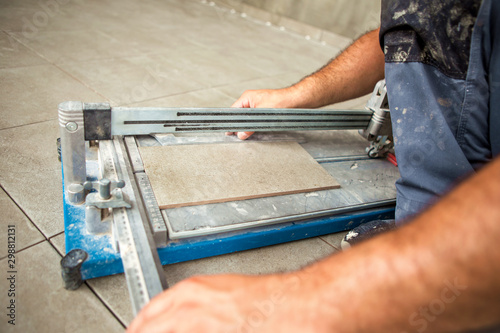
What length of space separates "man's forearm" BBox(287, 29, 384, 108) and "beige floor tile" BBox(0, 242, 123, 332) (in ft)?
3.90

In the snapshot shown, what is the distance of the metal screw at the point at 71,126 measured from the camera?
3.49 ft

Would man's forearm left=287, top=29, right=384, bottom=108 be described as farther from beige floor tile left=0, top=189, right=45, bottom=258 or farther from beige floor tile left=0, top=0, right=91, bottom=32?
beige floor tile left=0, top=0, right=91, bottom=32

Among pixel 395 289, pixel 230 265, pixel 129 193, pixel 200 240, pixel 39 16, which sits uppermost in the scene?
pixel 395 289

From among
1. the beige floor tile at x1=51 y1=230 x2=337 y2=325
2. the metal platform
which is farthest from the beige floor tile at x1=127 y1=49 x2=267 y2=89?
the beige floor tile at x1=51 y1=230 x2=337 y2=325

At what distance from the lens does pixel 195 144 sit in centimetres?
156

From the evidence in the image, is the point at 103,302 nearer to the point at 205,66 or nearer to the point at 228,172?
the point at 228,172

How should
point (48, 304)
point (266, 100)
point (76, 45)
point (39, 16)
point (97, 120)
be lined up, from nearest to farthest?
point (48, 304) → point (97, 120) → point (266, 100) → point (76, 45) → point (39, 16)

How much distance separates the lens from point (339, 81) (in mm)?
1758

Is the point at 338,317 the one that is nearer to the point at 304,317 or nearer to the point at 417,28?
the point at 304,317

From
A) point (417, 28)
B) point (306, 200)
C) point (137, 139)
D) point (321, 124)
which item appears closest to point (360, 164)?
point (321, 124)

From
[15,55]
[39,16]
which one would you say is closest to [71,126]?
[15,55]

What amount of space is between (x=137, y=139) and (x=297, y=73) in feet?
7.64

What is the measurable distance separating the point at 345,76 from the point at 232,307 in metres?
1.44

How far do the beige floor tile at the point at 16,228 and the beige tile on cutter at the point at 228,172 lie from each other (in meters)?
0.42
